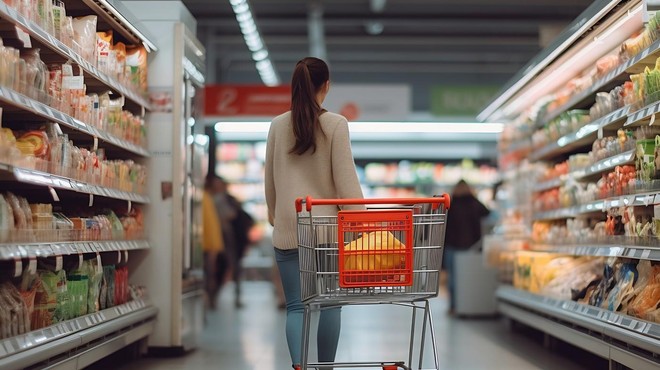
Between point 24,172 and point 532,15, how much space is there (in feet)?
37.2

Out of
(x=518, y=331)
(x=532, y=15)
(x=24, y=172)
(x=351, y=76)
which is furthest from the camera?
(x=351, y=76)

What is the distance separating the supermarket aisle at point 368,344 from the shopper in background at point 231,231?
1.14 meters

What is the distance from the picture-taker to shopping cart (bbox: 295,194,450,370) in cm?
346

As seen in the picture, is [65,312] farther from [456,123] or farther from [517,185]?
[456,123]

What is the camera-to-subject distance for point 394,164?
1841cm

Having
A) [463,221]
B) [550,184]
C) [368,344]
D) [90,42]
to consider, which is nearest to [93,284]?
[90,42]

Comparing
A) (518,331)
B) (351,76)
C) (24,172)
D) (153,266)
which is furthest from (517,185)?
(351,76)

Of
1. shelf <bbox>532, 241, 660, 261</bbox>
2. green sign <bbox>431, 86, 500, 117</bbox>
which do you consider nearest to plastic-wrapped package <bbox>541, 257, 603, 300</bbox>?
shelf <bbox>532, 241, 660, 261</bbox>

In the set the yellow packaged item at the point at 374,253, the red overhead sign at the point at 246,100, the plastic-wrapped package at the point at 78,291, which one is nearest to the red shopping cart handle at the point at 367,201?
the yellow packaged item at the point at 374,253

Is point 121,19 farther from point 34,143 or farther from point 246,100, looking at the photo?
point 246,100

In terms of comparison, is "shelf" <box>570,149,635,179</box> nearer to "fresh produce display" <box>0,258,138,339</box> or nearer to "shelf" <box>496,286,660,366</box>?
"shelf" <box>496,286,660,366</box>

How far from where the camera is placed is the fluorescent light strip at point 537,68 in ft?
16.5

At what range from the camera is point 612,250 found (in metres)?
5.01

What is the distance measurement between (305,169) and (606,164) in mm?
2192
